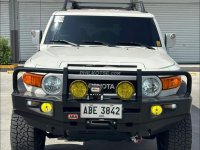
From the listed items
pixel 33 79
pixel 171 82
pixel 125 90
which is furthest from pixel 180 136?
pixel 33 79

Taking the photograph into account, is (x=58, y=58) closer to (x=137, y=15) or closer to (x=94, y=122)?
(x=94, y=122)

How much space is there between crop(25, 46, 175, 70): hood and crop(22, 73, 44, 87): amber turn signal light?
0.13 meters

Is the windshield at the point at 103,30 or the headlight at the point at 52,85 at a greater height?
the windshield at the point at 103,30

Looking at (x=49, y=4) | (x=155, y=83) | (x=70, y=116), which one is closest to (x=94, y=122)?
(x=70, y=116)

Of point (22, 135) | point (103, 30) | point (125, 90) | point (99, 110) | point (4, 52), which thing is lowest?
point (4, 52)

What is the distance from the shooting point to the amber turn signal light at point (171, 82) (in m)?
4.02

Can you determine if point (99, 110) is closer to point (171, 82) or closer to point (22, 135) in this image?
point (171, 82)

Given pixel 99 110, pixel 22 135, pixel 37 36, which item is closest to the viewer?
pixel 99 110

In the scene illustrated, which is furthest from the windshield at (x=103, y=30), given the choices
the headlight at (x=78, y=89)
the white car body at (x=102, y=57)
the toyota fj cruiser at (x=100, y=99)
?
the headlight at (x=78, y=89)

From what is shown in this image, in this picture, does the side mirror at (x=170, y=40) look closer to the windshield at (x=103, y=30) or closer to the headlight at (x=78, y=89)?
the windshield at (x=103, y=30)

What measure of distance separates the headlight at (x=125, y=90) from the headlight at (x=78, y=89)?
0.33 meters

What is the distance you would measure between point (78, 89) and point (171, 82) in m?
0.98

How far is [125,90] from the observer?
3855 millimetres

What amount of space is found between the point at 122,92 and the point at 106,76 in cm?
22
